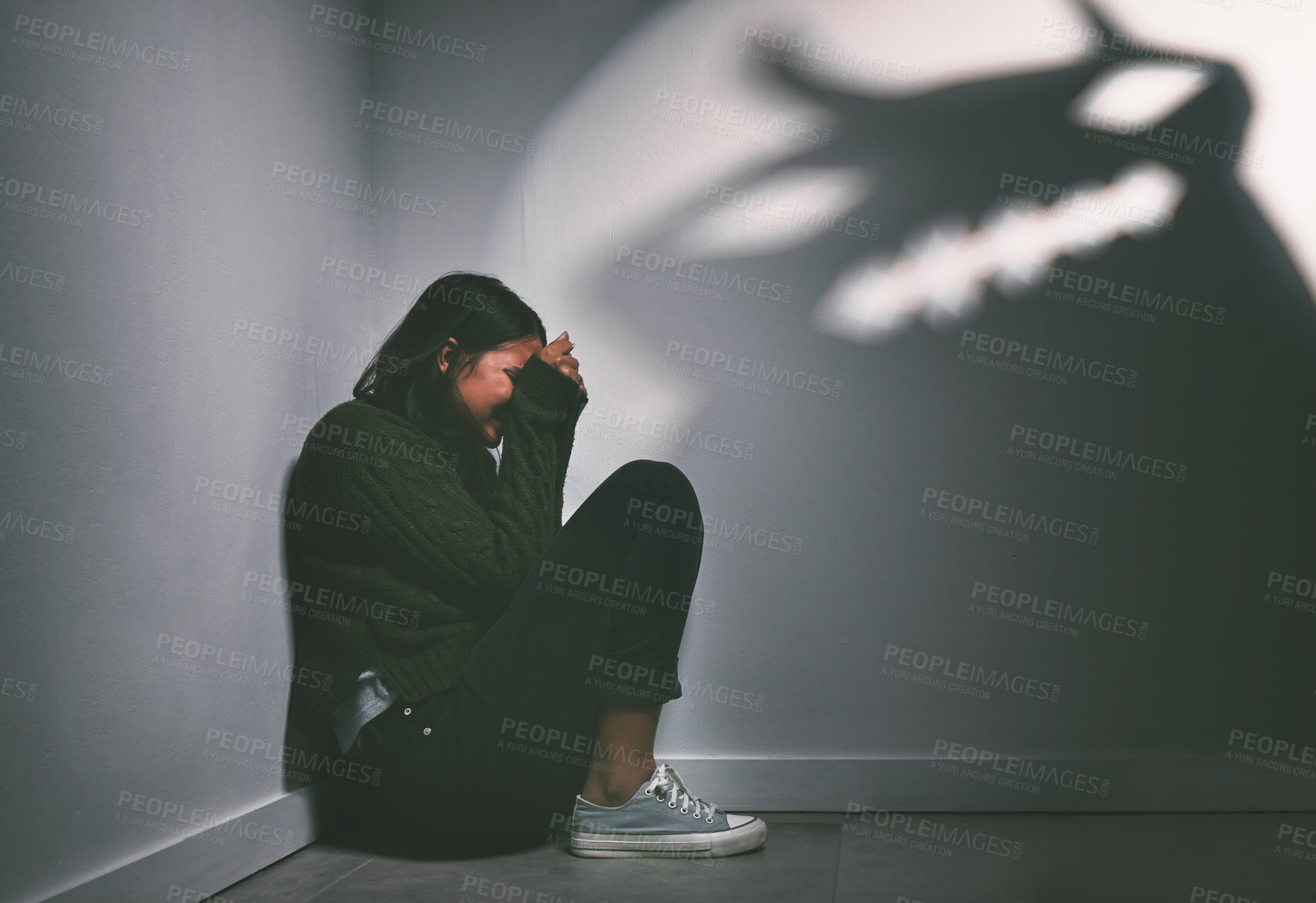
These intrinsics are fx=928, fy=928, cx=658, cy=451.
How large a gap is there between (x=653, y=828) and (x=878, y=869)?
0.31 m

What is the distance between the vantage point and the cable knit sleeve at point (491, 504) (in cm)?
126

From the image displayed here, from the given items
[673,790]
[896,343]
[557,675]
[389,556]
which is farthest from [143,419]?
[896,343]

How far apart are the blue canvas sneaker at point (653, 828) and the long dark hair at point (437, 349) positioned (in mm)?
549

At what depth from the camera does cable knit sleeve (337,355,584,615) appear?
1256 mm

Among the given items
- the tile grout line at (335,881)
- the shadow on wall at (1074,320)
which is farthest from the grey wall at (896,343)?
the tile grout line at (335,881)

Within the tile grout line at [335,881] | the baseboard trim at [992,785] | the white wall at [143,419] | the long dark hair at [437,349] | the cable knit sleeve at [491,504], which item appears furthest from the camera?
the baseboard trim at [992,785]

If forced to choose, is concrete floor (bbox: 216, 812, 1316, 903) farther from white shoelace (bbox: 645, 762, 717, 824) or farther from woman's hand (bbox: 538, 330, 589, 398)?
woman's hand (bbox: 538, 330, 589, 398)

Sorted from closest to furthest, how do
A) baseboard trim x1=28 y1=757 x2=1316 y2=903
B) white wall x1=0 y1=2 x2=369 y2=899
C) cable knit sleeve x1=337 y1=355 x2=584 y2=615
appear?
1. white wall x1=0 y1=2 x2=369 y2=899
2. cable knit sleeve x1=337 y1=355 x2=584 y2=615
3. baseboard trim x1=28 y1=757 x2=1316 y2=903

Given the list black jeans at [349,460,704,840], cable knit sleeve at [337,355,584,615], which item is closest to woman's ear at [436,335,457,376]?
cable knit sleeve at [337,355,584,615]

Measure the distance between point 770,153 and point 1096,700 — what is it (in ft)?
3.70

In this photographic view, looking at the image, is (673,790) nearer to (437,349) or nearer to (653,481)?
(653,481)

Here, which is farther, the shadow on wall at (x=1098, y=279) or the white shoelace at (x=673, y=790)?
the shadow on wall at (x=1098, y=279)

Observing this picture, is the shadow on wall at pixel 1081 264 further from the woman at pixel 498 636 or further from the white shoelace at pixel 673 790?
the white shoelace at pixel 673 790

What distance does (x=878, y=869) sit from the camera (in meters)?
1.26
